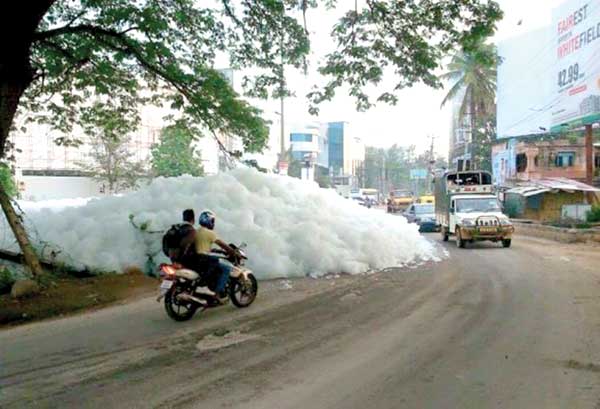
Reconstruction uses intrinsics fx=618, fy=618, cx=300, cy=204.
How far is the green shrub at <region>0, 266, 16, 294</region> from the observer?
10.8 metres

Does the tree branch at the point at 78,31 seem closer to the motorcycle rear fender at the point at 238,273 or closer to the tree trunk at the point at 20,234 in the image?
the tree trunk at the point at 20,234

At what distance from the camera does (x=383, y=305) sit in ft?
32.5

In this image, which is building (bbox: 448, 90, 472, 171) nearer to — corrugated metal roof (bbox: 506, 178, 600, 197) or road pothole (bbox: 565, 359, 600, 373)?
corrugated metal roof (bbox: 506, 178, 600, 197)

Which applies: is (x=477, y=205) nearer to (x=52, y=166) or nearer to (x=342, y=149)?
(x=52, y=166)

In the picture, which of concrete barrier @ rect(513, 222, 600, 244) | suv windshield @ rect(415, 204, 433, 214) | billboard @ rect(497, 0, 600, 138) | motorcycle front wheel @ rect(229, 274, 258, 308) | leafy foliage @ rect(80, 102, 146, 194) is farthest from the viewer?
leafy foliage @ rect(80, 102, 146, 194)

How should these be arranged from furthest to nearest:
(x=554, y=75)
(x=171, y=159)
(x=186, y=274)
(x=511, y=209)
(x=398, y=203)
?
1. (x=398, y=203)
2. (x=171, y=159)
3. (x=511, y=209)
4. (x=554, y=75)
5. (x=186, y=274)

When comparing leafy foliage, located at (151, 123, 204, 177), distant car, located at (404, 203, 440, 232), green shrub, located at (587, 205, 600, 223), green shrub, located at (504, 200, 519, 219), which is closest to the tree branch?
green shrub, located at (587, 205, 600, 223)

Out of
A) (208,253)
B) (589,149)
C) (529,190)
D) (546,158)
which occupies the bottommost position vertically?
(208,253)

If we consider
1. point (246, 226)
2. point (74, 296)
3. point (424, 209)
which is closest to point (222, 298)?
point (74, 296)

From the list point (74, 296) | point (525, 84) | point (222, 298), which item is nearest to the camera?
point (222, 298)

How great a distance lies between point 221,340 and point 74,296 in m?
4.04

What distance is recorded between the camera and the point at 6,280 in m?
11.0

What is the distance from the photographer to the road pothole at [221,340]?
23.6 ft

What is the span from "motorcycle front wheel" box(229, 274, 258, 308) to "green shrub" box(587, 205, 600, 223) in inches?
849
